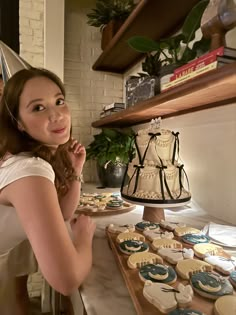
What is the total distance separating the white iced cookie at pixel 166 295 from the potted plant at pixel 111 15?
6.23 feet

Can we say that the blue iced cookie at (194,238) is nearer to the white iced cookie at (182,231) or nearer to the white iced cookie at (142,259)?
the white iced cookie at (182,231)

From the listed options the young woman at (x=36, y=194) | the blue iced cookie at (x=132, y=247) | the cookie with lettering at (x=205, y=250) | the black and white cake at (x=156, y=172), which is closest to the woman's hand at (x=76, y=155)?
the young woman at (x=36, y=194)

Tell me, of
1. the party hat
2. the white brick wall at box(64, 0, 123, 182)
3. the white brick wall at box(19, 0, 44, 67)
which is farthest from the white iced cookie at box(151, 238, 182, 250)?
the white brick wall at box(19, 0, 44, 67)

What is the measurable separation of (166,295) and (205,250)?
273 millimetres

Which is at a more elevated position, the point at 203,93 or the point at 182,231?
the point at 203,93

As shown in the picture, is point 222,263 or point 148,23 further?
point 148,23

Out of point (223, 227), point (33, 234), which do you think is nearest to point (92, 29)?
point (223, 227)

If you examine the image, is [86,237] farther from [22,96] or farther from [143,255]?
[22,96]

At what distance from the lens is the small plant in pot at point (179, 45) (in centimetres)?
109

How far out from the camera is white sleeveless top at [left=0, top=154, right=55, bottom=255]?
2.11ft

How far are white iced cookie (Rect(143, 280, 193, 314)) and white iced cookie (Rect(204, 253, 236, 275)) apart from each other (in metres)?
0.14

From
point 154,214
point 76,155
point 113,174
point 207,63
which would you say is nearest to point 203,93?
point 207,63

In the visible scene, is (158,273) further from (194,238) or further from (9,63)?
(9,63)

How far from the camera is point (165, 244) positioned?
786 millimetres
